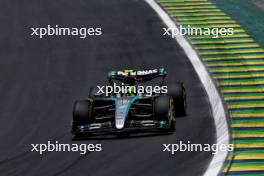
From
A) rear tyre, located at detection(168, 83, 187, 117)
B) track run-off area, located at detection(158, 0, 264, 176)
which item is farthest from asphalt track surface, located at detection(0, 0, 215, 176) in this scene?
track run-off area, located at detection(158, 0, 264, 176)

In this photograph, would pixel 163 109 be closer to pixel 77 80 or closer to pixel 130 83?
pixel 130 83

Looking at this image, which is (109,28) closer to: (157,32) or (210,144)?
(157,32)

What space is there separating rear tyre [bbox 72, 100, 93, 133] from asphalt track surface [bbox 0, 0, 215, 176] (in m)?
0.42

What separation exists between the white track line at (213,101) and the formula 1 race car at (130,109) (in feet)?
3.34

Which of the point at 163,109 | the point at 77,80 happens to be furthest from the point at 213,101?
the point at 77,80

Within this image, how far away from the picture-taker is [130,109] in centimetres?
1755

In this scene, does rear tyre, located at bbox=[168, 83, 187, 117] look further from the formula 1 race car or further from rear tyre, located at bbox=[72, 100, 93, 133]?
rear tyre, located at bbox=[72, 100, 93, 133]

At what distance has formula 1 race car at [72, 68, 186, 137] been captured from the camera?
56.1 ft

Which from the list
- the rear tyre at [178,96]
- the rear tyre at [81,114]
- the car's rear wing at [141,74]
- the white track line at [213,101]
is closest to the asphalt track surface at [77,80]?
the white track line at [213,101]

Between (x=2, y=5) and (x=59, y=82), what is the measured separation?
32.3ft

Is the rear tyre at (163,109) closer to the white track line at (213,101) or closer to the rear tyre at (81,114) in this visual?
the white track line at (213,101)

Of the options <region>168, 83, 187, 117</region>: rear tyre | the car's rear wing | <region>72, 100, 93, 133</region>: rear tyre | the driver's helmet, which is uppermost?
the car's rear wing

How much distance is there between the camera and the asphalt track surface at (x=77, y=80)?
1608cm

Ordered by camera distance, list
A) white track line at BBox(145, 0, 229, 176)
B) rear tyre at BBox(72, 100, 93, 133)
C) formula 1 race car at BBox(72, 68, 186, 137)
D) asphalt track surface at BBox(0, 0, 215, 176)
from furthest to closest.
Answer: rear tyre at BBox(72, 100, 93, 133) → formula 1 race car at BBox(72, 68, 186, 137) → asphalt track surface at BBox(0, 0, 215, 176) → white track line at BBox(145, 0, 229, 176)
